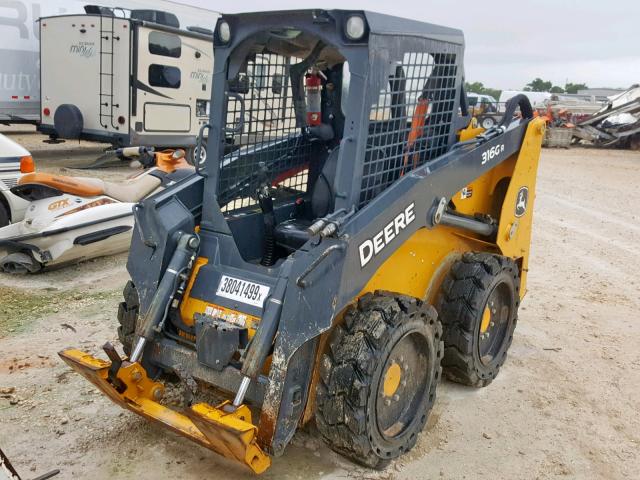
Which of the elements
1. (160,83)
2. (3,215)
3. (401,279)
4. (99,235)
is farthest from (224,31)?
(160,83)

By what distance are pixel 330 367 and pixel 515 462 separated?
1.28 metres

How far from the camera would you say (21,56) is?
13680 mm

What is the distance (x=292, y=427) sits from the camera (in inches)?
124

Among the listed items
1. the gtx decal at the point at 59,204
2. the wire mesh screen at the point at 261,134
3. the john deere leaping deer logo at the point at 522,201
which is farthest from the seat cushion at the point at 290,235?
the gtx decal at the point at 59,204

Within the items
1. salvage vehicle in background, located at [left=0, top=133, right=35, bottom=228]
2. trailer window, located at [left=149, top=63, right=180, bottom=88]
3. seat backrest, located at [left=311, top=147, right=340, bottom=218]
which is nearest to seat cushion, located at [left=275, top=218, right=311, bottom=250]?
seat backrest, located at [left=311, top=147, right=340, bottom=218]

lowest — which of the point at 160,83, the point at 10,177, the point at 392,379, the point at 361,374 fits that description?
the point at 392,379

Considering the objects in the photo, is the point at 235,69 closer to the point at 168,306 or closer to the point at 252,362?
the point at 168,306

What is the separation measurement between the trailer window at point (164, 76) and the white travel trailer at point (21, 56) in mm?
3003

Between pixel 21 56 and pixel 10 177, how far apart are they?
7922mm

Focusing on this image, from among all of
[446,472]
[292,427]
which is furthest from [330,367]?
[446,472]

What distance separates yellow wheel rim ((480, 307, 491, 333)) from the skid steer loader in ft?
0.30

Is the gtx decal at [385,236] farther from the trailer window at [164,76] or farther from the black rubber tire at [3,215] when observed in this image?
the trailer window at [164,76]

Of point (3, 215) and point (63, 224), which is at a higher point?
point (63, 224)

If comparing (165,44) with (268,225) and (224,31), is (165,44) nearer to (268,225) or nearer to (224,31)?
(268,225)
